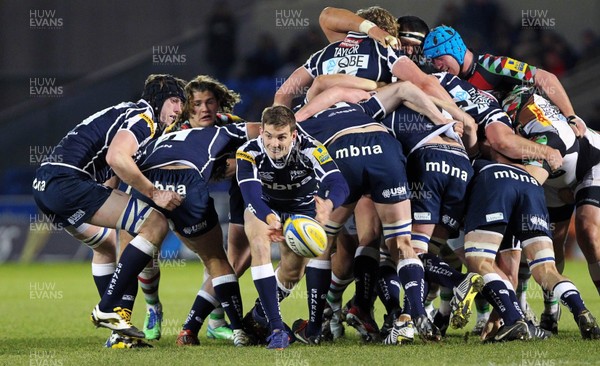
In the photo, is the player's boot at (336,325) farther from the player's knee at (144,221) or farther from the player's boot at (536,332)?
the player's knee at (144,221)

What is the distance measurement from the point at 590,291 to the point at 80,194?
269 inches

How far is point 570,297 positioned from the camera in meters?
7.14

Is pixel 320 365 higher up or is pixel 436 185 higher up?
pixel 436 185

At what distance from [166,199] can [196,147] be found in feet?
2.03

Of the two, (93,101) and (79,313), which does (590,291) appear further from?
(93,101)

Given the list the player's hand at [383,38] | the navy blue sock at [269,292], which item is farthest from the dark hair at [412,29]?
the navy blue sock at [269,292]

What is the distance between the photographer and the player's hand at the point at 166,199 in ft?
23.9

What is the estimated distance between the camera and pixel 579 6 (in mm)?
18688

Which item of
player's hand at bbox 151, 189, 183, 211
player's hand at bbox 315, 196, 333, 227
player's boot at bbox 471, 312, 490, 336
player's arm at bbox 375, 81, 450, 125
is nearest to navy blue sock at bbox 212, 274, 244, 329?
player's hand at bbox 151, 189, 183, 211

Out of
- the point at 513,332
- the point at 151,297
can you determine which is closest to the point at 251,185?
the point at 151,297

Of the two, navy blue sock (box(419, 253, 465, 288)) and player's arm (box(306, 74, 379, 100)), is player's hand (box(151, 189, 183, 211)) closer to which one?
player's arm (box(306, 74, 379, 100))

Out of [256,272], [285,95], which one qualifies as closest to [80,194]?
[256,272]

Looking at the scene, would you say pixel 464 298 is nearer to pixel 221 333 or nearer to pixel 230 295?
pixel 230 295

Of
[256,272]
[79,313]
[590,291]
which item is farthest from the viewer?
[590,291]
